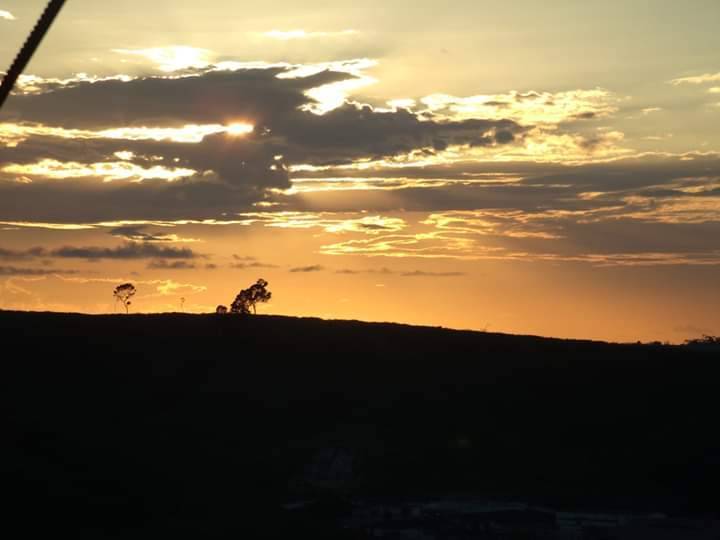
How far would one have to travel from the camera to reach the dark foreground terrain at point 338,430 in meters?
25.8

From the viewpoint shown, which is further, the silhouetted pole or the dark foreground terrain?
the dark foreground terrain

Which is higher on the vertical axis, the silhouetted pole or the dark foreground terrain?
the silhouetted pole

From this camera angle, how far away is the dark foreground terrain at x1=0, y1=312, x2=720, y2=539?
25797mm

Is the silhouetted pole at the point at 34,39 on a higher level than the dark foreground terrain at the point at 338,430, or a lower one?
higher

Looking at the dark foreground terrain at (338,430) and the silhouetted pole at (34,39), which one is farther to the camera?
the dark foreground terrain at (338,430)

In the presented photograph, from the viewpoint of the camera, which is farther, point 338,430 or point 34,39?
point 338,430

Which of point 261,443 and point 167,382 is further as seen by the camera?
point 167,382

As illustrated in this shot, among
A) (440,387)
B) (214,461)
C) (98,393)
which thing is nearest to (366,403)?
(440,387)

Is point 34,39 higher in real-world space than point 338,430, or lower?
higher

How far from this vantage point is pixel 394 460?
30.5 metres

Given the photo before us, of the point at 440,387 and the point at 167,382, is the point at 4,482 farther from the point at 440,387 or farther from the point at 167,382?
the point at 440,387

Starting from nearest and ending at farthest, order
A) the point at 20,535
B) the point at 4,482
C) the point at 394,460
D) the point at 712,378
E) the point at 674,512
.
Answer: the point at 20,535, the point at 4,482, the point at 674,512, the point at 394,460, the point at 712,378

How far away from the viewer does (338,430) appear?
32.8m

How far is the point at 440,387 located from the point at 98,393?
425 inches
